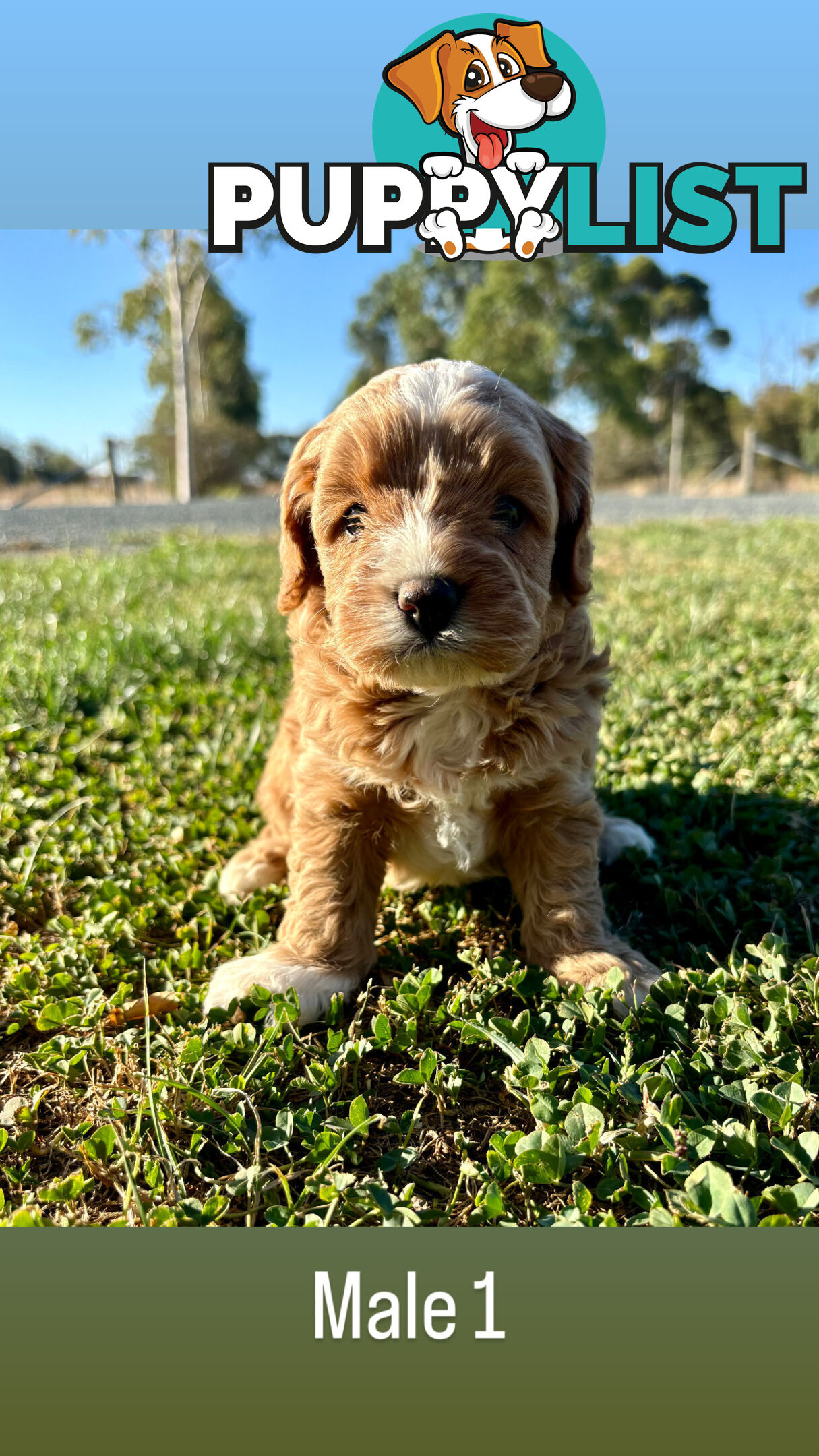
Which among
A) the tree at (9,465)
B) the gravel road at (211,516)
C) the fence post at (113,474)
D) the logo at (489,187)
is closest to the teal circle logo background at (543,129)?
the logo at (489,187)

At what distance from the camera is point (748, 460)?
797 inches

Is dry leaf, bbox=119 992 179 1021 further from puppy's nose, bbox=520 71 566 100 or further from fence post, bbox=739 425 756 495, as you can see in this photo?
fence post, bbox=739 425 756 495

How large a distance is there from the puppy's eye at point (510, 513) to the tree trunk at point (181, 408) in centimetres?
1125

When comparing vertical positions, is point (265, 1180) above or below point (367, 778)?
below

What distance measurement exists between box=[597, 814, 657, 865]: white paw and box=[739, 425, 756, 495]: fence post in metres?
18.9

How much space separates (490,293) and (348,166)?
571 inches

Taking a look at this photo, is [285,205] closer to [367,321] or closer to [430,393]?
[430,393]

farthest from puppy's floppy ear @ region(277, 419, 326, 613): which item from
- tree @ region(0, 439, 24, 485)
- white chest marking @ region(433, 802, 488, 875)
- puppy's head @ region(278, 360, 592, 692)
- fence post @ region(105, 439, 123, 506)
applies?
fence post @ region(105, 439, 123, 506)

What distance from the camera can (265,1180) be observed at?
1.92 m

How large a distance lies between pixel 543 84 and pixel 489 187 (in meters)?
0.30

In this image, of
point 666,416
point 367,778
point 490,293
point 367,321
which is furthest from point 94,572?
point 666,416

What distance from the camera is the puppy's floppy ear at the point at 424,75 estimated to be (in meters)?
2.57

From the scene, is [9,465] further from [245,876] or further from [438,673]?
[438,673]

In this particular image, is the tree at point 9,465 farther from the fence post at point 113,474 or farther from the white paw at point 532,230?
the white paw at point 532,230
